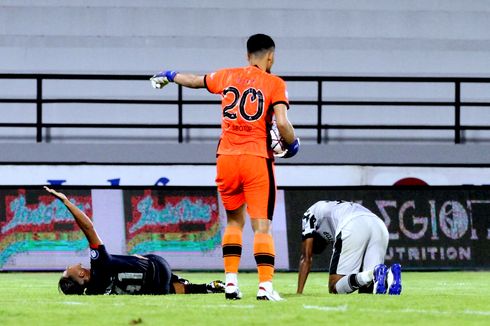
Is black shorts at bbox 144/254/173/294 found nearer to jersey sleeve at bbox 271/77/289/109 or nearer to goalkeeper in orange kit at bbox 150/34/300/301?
goalkeeper in orange kit at bbox 150/34/300/301

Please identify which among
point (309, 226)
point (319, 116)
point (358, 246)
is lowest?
point (358, 246)

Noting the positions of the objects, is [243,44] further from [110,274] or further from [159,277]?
[110,274]

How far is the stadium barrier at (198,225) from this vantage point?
60.9 ft

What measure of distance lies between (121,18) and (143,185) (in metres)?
5.34

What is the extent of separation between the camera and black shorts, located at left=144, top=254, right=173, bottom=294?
11703 mm

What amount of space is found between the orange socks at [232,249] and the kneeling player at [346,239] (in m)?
1.26

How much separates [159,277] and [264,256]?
1702 millimetres

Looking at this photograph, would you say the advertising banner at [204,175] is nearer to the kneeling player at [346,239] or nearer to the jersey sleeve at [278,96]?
the kneeling player at [346,239]

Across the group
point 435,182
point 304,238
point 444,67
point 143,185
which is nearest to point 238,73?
point 304,238

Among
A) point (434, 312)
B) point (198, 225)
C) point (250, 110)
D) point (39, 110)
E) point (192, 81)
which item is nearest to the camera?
point (434, 312)

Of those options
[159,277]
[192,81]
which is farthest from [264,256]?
[159,277]

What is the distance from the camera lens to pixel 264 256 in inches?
408

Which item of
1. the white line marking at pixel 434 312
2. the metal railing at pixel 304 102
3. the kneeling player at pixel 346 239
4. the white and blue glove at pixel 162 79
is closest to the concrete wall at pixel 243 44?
the metal railing at pixel 304 102

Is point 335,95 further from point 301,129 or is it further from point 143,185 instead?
point 143,185
